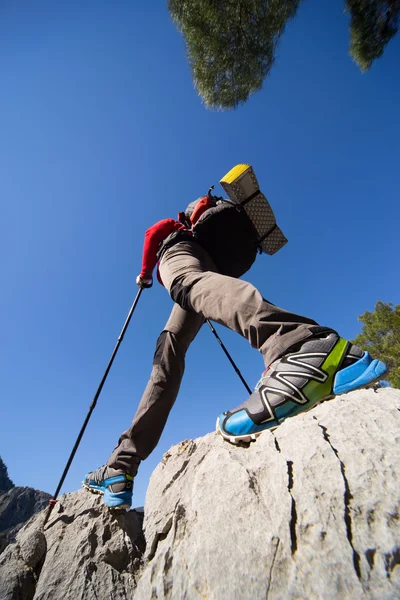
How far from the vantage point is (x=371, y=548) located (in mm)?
812

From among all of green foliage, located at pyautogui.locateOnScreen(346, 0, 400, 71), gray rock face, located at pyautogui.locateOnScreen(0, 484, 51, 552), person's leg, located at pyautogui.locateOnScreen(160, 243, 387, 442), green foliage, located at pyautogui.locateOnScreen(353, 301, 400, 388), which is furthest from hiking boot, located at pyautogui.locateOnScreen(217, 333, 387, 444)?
gray rock face, located at pyautogui.locateOnScreen(0, 484, 51, 552)

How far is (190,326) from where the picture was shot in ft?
9.25

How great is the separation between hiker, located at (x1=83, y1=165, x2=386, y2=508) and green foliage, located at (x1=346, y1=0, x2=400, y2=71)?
7.94 m

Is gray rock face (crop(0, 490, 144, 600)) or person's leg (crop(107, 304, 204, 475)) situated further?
person's leg (crop(107, 304, 204, 475))

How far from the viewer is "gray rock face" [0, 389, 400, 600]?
83 cm

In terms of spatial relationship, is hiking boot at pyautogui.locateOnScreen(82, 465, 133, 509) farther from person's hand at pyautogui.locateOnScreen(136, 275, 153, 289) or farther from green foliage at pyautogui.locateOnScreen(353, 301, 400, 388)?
green foliage at pyautogui.locateOnScreen(353, 301, 400, 388)

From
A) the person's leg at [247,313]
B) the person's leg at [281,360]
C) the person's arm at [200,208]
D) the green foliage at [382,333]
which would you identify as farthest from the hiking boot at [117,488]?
the green foliage at [382,333]

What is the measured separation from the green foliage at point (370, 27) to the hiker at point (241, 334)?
7942 millimetres

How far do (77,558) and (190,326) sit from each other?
74.4 inches

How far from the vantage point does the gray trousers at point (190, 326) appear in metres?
1.52

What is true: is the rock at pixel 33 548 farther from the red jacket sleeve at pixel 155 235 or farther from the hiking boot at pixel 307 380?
the red jacket sleeve at pixel 155 235

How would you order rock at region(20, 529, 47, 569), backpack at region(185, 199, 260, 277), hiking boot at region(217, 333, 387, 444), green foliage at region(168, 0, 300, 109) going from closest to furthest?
hiking boot at region(217, 333, 387, 444) < rock at region(20, 529, 47, 569) < backpack at region(185, 199, 260, 277) < green foliage at region(168, 0, 300, 109)

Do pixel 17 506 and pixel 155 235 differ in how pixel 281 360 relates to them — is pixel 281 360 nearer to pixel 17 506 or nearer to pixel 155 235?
pixel 155 235

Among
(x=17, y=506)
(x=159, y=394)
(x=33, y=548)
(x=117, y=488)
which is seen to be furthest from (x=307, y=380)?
(x=17, y=506)
